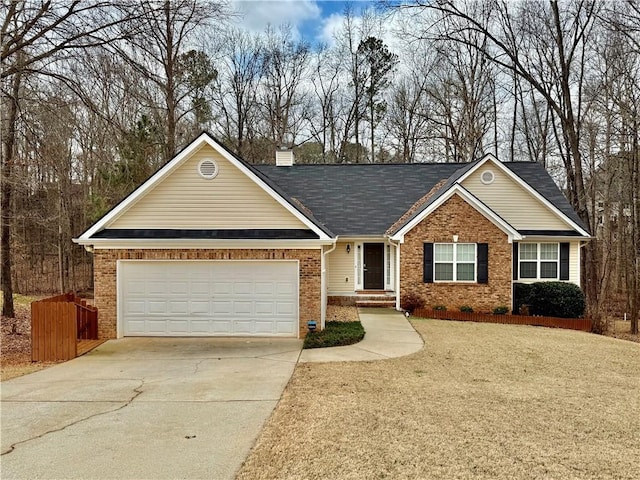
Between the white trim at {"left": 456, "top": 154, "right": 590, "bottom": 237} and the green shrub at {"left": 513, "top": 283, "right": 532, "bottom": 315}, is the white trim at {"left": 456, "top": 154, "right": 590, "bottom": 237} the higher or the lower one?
the higher one

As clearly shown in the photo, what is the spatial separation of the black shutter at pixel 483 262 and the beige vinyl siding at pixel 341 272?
15.5 feet

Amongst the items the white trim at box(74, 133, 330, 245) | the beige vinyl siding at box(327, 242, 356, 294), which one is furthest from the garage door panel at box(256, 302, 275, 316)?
the beige vinyl siding at box(327, 242, 356, 294)

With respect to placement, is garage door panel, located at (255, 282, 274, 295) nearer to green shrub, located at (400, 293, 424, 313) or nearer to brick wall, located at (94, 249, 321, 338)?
brick wall, located at (94, 249, 321, 338)

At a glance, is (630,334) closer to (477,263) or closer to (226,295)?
(477,263)

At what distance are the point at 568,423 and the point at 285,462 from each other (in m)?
3.85

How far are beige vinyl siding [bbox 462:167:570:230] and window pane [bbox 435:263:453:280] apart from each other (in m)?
3.55

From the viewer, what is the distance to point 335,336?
35.7 ft

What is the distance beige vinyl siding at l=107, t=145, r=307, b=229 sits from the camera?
11727 mm

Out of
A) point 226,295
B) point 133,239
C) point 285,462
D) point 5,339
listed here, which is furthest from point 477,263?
point 5,339

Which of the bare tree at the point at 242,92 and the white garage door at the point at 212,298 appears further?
the bare tree at the point at 242,92

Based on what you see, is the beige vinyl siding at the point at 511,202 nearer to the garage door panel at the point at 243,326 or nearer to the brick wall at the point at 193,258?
the brick wall at the point at 193,258

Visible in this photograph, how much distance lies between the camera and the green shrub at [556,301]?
15.4 metres

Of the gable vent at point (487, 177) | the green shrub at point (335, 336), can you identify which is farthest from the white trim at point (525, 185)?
the green shrub at point (335, 336)

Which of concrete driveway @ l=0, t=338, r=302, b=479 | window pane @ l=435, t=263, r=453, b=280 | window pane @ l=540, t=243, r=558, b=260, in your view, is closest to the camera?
concrete driveway @ l=0, t=338, r=302, b=479
